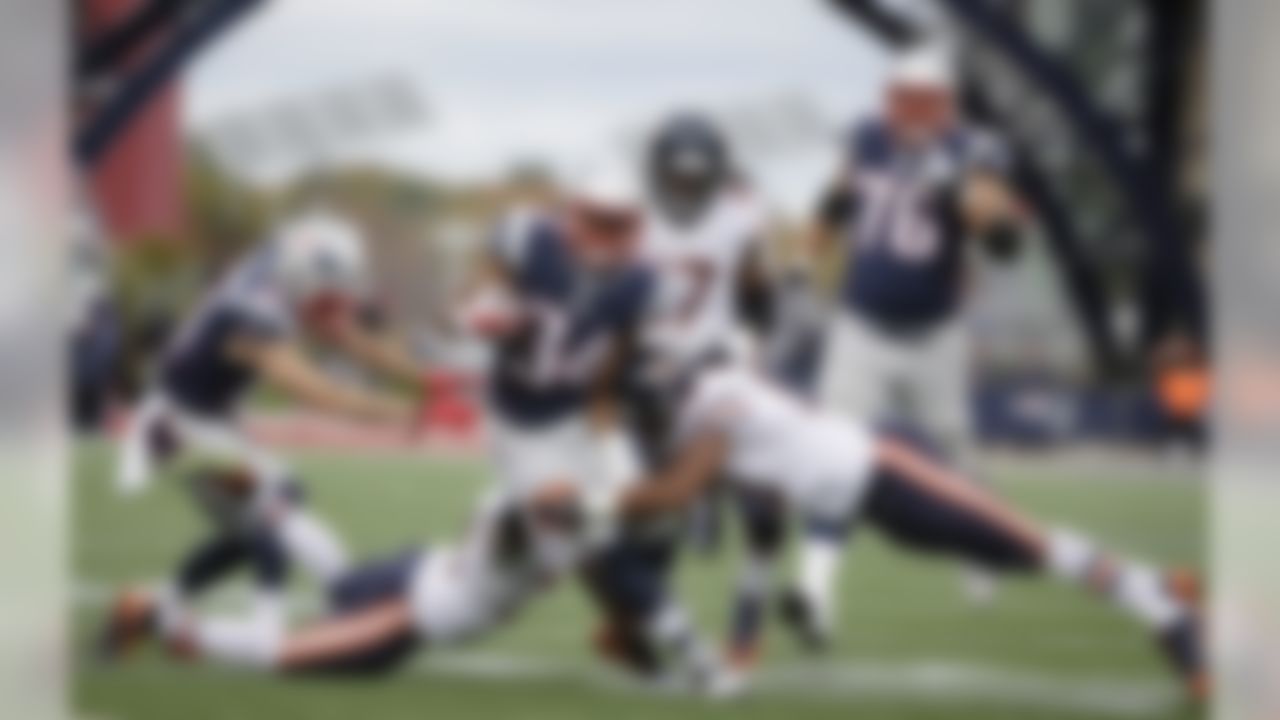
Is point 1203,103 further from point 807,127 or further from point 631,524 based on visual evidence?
point 631,524

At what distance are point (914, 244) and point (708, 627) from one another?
2.19 feet

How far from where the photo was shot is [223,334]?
16.6 feet

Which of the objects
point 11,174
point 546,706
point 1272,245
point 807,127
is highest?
point 11,174

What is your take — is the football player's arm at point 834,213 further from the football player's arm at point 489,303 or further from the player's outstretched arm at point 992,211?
the football player's arm at point 489,303

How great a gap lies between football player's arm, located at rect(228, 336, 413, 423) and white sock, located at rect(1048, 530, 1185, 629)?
1068mm

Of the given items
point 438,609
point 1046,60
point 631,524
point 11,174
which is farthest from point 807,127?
point 11,174

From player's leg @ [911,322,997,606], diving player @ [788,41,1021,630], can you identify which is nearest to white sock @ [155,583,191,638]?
diving player @ [788,41,1021,630]

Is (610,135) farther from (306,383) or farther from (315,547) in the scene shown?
(315,547)

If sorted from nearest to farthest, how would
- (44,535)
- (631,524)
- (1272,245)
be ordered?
1. (1272,245)
2. (631,524)
3. (44,535)

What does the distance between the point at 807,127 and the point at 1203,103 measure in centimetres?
59

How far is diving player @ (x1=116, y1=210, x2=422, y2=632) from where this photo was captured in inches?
196

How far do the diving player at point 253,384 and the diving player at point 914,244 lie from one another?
742mm

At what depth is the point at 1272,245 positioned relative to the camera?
4.41m

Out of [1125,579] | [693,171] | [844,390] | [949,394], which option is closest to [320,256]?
[693,171]
